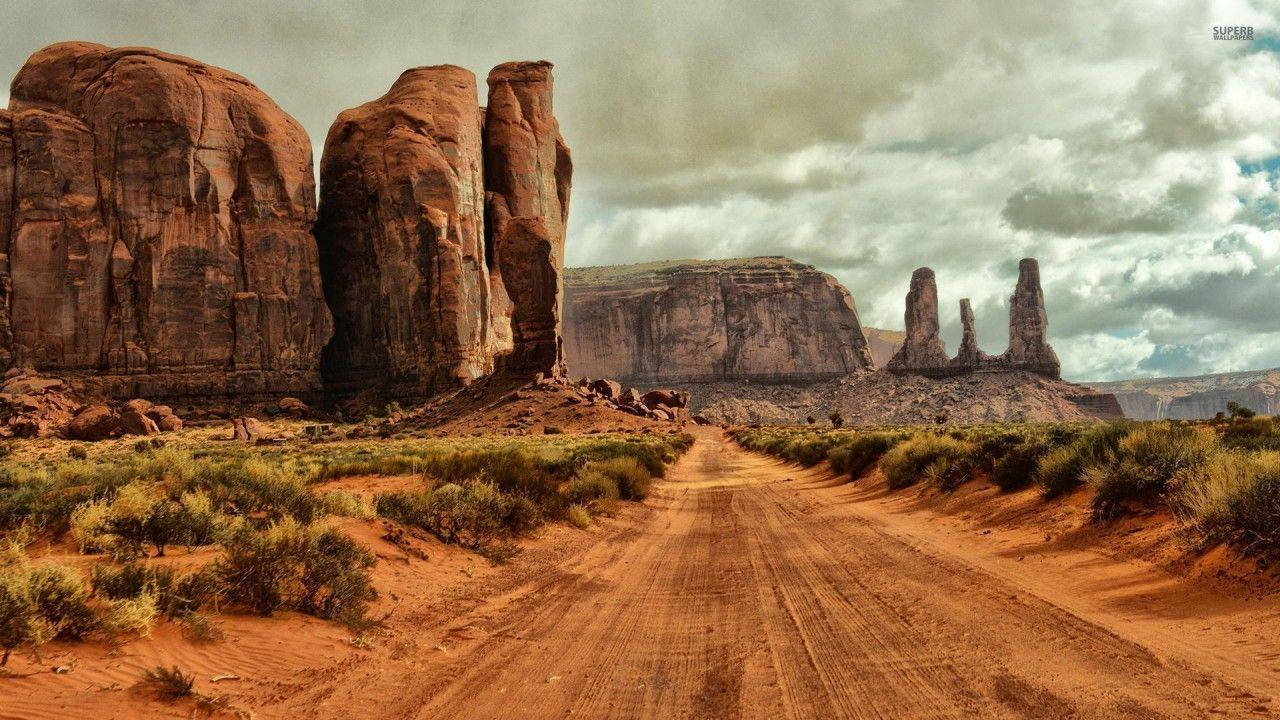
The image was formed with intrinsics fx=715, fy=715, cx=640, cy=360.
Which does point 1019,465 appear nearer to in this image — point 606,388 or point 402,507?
point 402,507

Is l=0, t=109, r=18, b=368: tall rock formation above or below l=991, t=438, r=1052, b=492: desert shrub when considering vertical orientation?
above

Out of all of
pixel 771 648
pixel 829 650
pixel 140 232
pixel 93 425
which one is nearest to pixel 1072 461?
pixel 829 650

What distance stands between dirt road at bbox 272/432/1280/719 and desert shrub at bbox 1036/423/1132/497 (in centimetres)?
286

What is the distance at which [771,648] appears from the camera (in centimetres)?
532

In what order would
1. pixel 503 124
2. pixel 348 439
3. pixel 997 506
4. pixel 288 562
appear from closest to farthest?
1. pixel 288 562
2. pixel 997 506
3. pixel 348 439
4. pixel 503 124

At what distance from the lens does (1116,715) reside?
3.78 meters

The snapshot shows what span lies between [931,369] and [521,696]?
386 ft

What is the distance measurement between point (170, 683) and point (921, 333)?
125 m

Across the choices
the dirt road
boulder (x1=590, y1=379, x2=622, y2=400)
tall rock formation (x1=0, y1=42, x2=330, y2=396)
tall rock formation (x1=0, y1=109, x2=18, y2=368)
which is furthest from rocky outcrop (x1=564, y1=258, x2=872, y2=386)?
the dirt road

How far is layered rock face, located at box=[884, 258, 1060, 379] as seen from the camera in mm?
107812

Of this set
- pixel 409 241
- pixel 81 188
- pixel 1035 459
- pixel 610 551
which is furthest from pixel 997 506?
pixel 81 188

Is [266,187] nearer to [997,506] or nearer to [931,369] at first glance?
[997,506]

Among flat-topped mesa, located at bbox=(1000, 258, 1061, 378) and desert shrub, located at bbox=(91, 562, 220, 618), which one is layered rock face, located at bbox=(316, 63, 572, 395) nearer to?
desert shrub, located at bbox=(91, 562, 220, 618)

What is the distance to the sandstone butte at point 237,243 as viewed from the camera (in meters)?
58.2
